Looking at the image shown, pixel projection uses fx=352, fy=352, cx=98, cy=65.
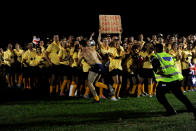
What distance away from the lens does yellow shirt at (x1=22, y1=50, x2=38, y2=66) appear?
1695 centimetres

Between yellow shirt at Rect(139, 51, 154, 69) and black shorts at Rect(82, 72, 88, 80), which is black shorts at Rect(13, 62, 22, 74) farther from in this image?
yellow shirt at Rect(139, 51, 154, 69)

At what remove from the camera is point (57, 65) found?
14.7 metres

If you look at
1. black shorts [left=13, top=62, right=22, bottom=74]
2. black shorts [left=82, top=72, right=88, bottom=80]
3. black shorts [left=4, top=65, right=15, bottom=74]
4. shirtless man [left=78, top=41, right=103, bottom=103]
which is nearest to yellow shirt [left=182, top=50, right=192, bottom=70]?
black shorts [left=82, top=72, right=88, bottom=80]

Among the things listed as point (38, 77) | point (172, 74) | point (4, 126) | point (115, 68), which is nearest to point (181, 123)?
point (172, 74)

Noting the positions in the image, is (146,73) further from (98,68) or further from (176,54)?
(98,68)

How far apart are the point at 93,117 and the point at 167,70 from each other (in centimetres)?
215

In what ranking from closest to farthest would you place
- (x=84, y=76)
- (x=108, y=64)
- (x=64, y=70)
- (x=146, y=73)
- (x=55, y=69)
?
(x=108, y=64) < (x=146, y=73) < (x=84, y=76) < (x=64, y=70) < (x=55, y=69)

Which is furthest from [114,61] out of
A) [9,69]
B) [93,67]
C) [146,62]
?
[9,69]

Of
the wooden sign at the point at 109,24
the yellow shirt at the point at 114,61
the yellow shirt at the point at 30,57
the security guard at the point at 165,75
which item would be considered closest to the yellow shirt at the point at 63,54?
the wooden sign at the point at 109,24

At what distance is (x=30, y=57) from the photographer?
56.3ft

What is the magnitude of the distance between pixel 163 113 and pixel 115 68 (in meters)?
4.11

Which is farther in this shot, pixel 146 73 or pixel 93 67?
pixel 146 73

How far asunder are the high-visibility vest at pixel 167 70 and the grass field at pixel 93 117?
0.91m

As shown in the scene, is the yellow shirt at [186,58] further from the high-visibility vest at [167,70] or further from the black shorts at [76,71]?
the high-visibility vest at [167,70]
